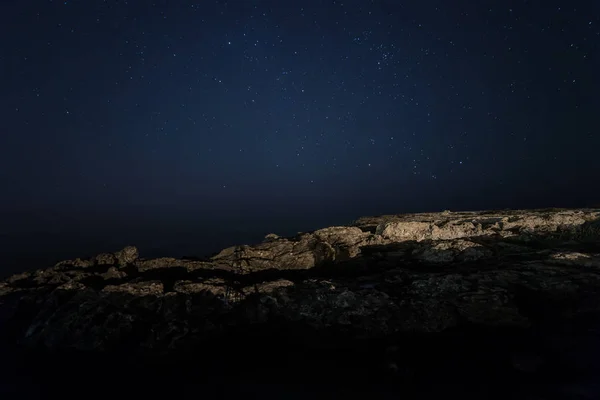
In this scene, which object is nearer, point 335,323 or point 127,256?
point 335,323

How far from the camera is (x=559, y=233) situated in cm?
3509

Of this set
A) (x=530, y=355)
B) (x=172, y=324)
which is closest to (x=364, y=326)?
(x=530, y=355)

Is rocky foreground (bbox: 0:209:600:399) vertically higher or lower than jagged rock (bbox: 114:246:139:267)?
lower

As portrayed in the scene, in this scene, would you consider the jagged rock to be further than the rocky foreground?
Yes

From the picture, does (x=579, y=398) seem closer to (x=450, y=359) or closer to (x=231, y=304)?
(x=450, y=359)

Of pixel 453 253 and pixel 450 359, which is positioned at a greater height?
pixel 453 253

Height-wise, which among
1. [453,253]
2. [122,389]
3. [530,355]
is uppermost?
[453,253]

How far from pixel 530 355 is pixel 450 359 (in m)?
4.29

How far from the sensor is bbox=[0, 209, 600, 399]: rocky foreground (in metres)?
16.5

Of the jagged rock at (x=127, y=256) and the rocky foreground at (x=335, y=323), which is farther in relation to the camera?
the jagged rock at (x=127, y=256)

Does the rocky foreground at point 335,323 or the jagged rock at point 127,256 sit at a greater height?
the jagged rock at point 127,256

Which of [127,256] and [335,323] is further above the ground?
[127,256]

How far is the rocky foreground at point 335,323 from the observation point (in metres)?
16.5

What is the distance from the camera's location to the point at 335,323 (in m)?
21.1
